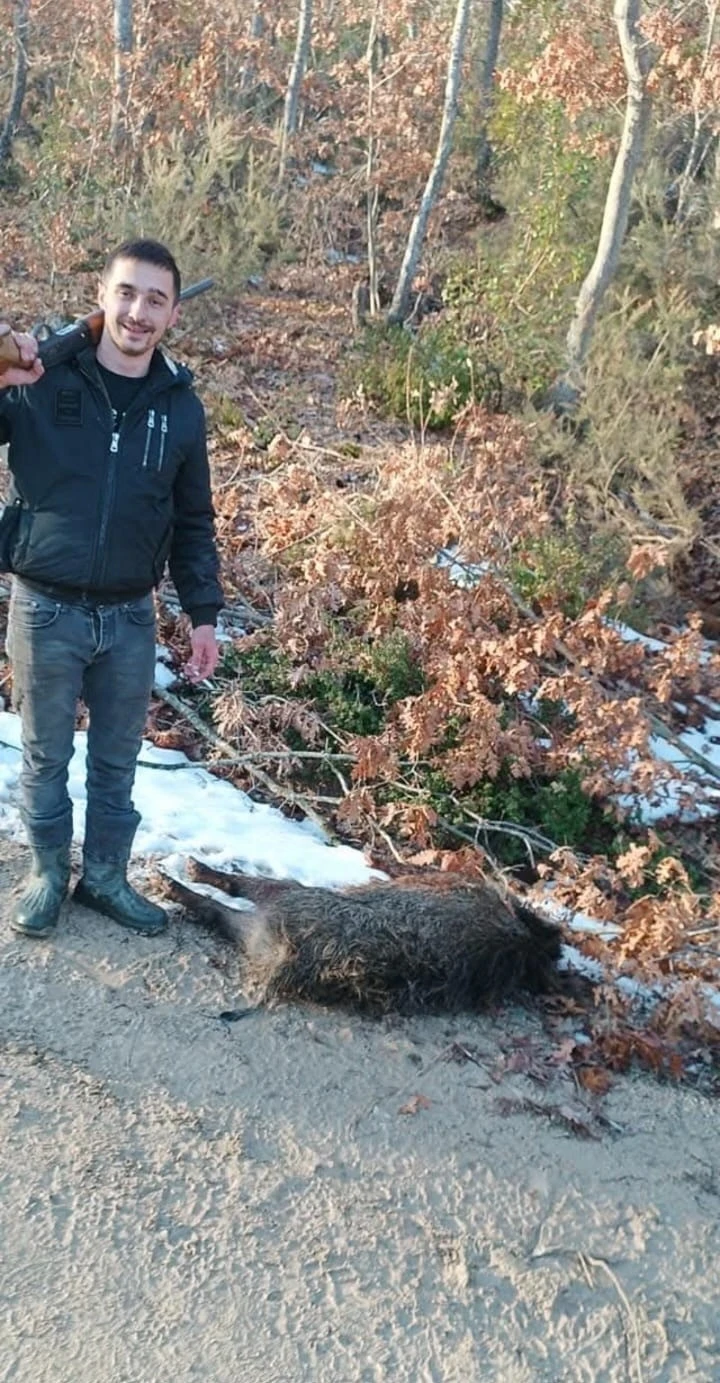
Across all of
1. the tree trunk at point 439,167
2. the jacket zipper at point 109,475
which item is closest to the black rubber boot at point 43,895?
the jacket zipper at point 109,475

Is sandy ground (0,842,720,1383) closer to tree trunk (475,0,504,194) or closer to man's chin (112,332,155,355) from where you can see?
man's chin (112,332,155,355)

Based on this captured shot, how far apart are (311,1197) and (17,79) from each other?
47.9 ft

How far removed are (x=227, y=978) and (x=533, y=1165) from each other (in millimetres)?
1167

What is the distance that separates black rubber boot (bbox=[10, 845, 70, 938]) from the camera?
3.83 meters

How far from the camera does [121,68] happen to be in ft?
40.4

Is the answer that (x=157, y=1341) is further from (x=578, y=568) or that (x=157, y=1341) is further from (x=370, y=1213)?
(x=578, y=568)

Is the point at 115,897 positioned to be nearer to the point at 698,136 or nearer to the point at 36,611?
the point at 36,611

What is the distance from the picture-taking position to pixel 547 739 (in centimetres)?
591

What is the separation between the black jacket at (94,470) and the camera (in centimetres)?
332

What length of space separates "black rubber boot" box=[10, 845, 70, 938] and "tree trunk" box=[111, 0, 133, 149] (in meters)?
10.5

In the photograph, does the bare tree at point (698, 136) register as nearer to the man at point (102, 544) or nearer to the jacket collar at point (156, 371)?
the jacket collar at point (156, 371)

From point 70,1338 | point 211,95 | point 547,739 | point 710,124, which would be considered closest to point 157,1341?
point 70,1338

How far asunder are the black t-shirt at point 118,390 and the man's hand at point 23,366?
20 cm

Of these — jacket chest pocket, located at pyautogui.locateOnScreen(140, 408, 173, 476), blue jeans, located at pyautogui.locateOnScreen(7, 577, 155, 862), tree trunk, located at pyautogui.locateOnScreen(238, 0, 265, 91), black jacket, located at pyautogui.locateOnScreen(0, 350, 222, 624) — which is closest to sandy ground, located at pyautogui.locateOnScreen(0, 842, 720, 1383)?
blue jeans, located at pyautogui.locateOnScreen(7, 577, 155, 862)
